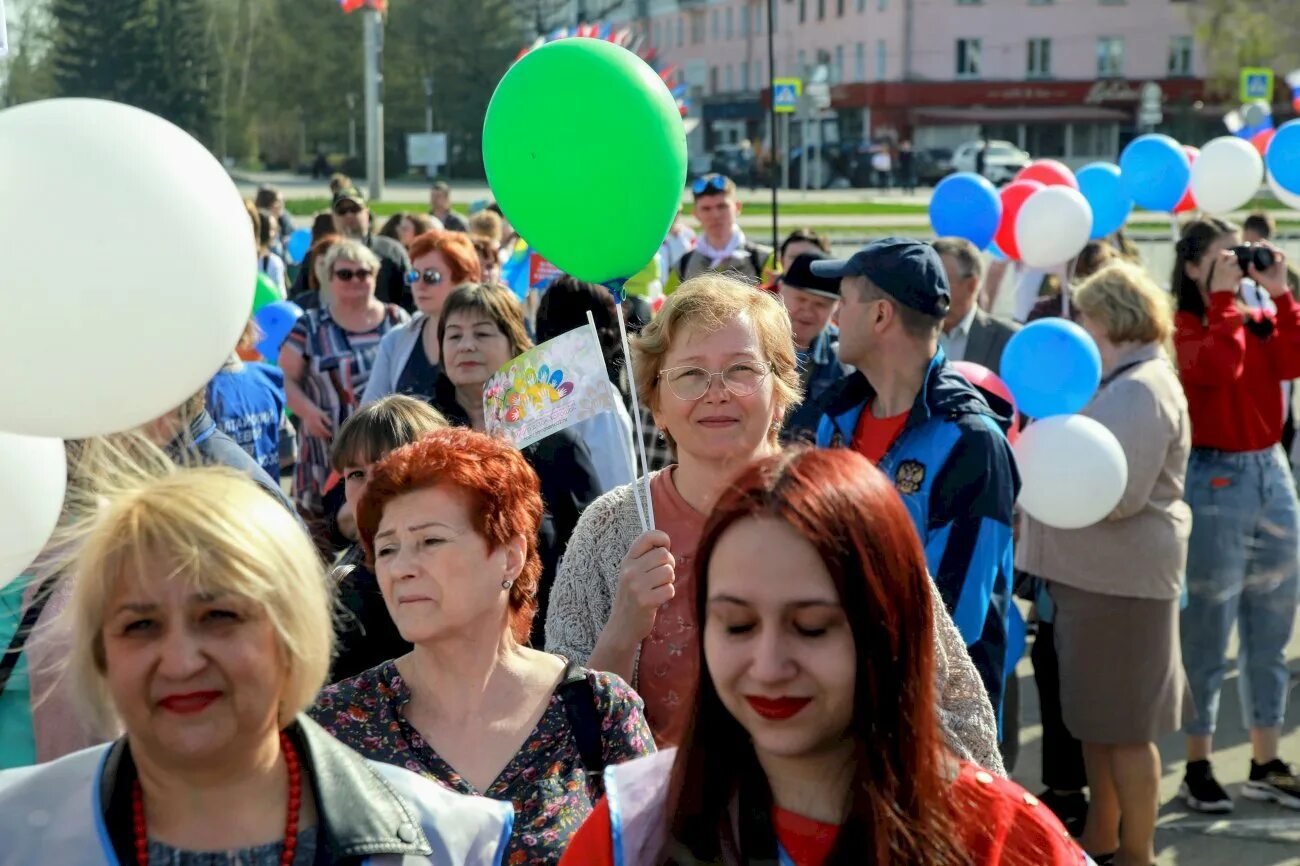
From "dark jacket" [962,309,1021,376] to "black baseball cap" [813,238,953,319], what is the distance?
2.53 m

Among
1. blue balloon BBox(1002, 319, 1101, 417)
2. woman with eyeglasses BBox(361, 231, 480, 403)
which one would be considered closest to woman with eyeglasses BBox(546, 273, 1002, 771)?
blue balloon BBox(1002, 319, 1101, 417)

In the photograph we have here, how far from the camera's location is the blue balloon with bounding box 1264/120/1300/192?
25.3 feet

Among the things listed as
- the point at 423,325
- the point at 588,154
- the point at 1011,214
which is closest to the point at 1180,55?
the point at 1011,214

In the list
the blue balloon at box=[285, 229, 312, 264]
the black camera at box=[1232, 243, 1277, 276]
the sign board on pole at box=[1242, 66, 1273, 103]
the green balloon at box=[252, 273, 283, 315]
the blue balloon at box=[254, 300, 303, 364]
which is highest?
the sign board on pole at box=[1242, 66, 1273, 103]

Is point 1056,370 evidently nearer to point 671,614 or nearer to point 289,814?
point 671,614

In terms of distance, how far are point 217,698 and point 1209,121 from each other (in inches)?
2535

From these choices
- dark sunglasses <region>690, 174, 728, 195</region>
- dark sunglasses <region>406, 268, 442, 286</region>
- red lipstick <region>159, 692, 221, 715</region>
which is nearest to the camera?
red lipstick <region>159, 692, 221, 715</region>

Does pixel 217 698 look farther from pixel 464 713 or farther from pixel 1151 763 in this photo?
pixel 1151 763

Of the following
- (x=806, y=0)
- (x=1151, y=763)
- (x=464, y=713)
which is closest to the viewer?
(x=464, y=713)

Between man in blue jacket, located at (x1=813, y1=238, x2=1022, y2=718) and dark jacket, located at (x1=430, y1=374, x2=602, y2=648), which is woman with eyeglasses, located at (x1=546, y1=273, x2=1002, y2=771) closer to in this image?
man in blue jacket, located at (x1=813, y1=238, x2=1022, y2=718)

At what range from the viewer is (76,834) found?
1.88 metres

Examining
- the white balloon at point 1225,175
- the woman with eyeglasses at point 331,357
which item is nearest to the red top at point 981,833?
the woman with eyeglasses at point 331,357

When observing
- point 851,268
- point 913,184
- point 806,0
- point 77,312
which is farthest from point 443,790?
point 806,0

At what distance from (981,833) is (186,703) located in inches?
39.4
